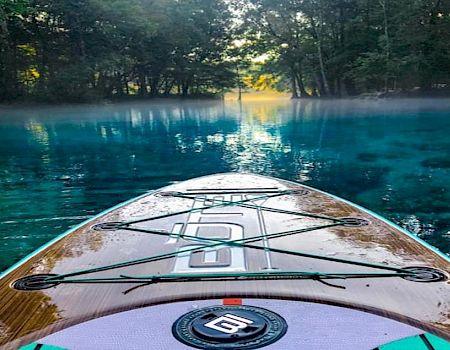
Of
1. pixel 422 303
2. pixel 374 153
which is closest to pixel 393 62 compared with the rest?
pixel 374 153

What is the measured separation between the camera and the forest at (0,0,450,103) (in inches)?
793

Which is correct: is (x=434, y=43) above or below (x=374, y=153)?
above

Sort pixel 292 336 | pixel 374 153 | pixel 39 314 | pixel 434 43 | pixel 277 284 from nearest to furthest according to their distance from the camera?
pixel 292 336 < pixel 39 314 < pixel 277 284 < pixel 374 153 < pixel 434 43

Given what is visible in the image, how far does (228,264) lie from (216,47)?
2535 cm

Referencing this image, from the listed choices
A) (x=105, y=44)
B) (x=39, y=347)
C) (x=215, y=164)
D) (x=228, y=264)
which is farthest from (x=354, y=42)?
(x=39, y=347)

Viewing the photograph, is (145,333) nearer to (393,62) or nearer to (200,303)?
(200,303)

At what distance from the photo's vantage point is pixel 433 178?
18.9ft

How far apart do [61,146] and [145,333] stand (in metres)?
8.64

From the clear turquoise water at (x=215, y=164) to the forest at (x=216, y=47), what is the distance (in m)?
8.36

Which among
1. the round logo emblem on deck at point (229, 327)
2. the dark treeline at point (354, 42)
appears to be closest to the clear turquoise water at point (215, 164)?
the round logo emblem on deck at point (229, 327)

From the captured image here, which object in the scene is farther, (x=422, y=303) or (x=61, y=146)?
(x=61, y=146)

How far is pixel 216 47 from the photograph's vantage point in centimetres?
2628

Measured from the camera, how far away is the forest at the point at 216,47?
793 inches

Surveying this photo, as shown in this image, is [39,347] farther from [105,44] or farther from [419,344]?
[105,44]
